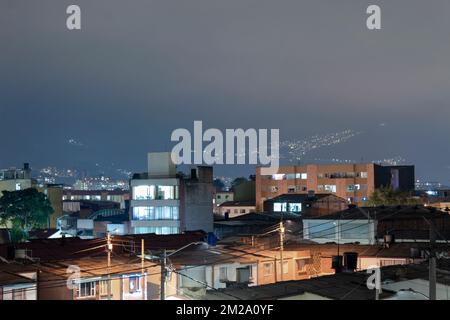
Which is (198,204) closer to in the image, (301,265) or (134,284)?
(301,265)

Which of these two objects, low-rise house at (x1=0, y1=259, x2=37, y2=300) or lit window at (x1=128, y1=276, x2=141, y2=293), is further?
lit window at (x1=128, y1=276, x2=141, y2=293)

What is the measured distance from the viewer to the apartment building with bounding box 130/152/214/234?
4241cm

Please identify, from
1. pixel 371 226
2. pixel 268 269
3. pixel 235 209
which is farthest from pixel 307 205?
pixel 268 269

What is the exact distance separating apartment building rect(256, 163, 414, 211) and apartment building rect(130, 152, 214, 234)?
23.0 m

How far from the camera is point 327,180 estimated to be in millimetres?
69125

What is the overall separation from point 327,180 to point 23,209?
3130 cm

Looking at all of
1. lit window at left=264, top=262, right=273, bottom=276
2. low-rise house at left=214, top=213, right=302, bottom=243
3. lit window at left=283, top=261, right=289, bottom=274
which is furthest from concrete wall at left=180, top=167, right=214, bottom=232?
lit window at left=264, top=262, right=273, bottom=276

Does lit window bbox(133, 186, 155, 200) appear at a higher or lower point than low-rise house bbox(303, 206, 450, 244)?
higher

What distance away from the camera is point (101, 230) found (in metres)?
48.0

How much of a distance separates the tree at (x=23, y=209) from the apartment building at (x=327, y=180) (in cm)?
2194

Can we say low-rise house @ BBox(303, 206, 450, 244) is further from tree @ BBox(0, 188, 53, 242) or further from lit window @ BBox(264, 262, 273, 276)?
tree @ BBox(0, 188, 53, 242)
